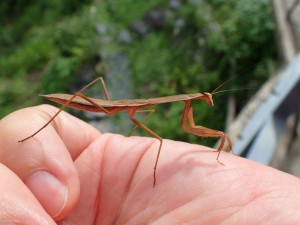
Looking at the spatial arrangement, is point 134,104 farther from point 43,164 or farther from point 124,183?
point 43,164

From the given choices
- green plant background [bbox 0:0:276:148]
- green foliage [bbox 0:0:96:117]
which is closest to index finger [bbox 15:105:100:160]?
green plant background [bbox 0:0:276:148]

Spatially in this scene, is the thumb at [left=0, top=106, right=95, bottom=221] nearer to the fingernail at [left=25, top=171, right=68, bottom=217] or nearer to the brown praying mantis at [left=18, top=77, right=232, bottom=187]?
the fingernail at [left=25, top=171, right=68, bottom=217]

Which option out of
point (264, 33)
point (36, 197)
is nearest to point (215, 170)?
point (36, 197)

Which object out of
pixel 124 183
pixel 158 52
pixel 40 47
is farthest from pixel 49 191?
pixel 40 47

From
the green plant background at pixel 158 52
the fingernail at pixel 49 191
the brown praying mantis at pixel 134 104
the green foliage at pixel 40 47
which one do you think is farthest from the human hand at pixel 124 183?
the green foliage at pixel 40 47

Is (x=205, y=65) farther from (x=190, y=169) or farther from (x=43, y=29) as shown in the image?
(x=43, y=29)

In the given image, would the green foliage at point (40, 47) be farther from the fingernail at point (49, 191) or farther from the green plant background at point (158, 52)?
the fingernail at point (49, 191)
